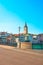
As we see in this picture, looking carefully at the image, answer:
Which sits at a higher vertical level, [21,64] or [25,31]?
[25,31]

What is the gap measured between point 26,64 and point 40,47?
18.6 metres

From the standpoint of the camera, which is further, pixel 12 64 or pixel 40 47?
pixel 40 47

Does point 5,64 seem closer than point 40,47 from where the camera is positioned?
Yes

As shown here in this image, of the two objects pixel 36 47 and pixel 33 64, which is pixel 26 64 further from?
pixel 36 47

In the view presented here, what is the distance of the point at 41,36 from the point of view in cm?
6650

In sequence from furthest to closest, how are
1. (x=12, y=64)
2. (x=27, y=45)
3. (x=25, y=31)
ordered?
(x=25, y=31)
(x=27, y=45)
(x=12, y=64)

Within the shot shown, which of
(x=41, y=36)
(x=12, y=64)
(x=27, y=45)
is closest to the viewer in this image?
(x=12, y=64)

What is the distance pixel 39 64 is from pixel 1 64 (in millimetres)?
3355

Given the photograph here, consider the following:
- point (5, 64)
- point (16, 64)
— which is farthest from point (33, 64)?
point (5, 64)

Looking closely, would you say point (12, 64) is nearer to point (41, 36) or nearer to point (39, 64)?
point (39, 64)

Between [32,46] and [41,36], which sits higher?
[41,36]

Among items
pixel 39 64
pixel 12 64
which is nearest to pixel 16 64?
pixel 12 64

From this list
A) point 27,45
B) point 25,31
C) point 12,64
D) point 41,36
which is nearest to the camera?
point 12,64

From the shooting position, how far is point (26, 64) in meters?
11.4
